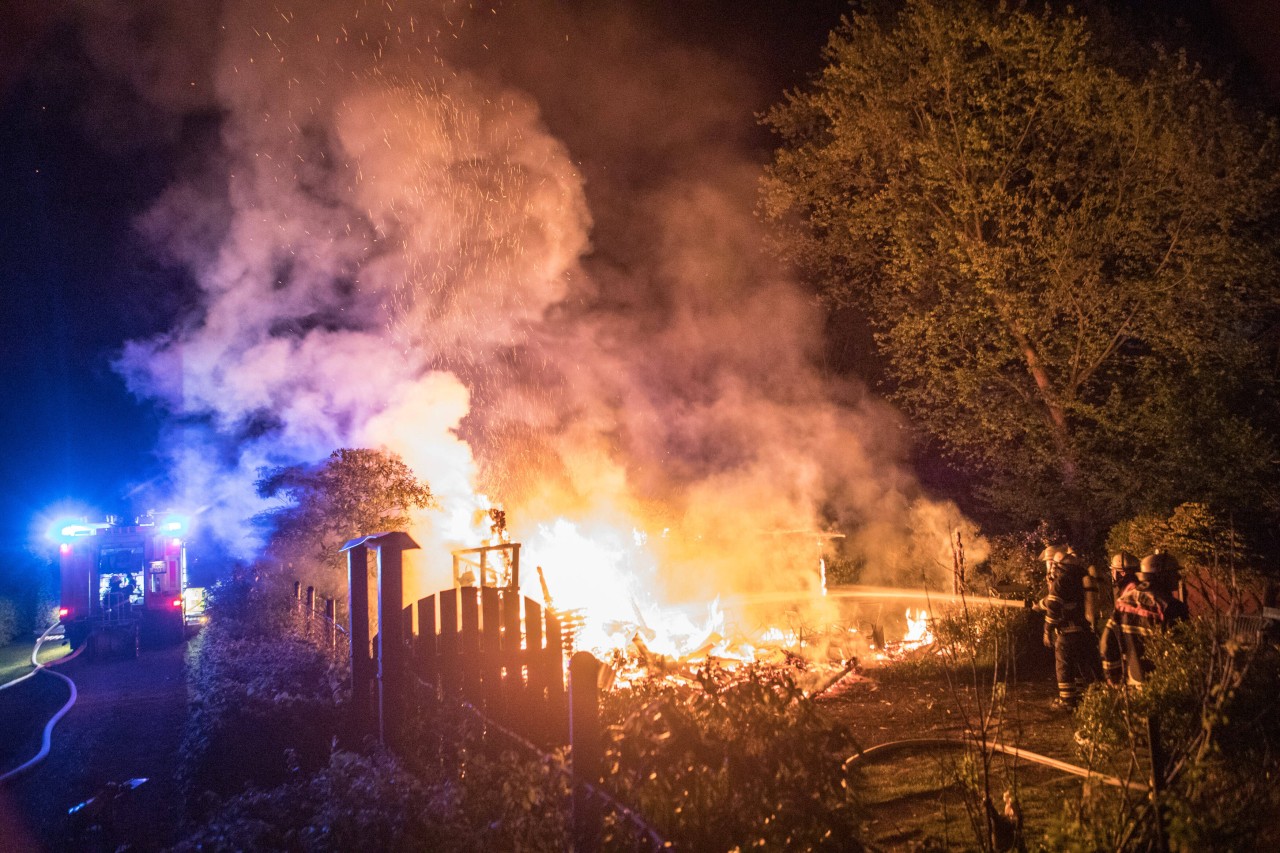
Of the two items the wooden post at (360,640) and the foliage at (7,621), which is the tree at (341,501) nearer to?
the wooden post at (360,640)

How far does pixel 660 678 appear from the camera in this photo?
6.88m

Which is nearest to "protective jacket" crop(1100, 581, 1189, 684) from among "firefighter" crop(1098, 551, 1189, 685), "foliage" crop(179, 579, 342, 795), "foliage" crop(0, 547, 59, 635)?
"firefighter" crop(1098, 551, 1189, 685)

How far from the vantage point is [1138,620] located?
6949 millimetres

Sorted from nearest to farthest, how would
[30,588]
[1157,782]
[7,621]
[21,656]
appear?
[1157,782], [21,656], [7,621], [30,588]

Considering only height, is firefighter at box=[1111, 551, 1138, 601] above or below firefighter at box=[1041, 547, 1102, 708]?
above

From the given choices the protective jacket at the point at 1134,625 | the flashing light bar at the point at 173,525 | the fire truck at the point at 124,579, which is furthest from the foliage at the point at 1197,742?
the flashing light bar at the point at 173,525

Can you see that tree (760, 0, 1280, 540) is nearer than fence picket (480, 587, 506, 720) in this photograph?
No

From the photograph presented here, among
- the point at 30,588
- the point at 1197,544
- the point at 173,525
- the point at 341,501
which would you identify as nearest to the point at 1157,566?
the point at 1197,544

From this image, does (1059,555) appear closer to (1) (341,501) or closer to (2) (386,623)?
(2) (386,623)

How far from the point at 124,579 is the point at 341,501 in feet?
21.3

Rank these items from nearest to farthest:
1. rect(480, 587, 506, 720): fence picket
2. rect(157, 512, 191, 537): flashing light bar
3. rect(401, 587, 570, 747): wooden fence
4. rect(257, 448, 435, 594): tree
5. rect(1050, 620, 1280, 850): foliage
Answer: rect(1050, 620, 1280, 850): foliage < rect(401, 587, 570, 747): wooden fence < rect(480, 587, 506, 720): fence picket < rect(257, 448, 435, 594): tree < rect(157, 512, 191, 537): flashing light bar

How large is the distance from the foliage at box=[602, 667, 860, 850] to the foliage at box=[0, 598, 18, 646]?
22764mm

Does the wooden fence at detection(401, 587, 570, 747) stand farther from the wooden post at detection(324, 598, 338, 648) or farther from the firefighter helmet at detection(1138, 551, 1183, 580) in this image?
the firefighter helmet at detection(1138, 551, 1183, 580)

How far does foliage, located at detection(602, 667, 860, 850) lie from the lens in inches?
129
